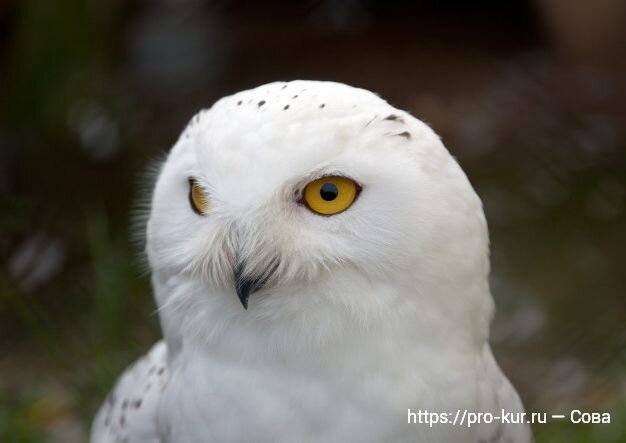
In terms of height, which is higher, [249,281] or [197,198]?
[197,198]

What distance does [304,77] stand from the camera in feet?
18.1

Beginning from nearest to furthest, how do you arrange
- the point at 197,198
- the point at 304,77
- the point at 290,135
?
the point at 290,135
the point at 197,198
the point at 304,77

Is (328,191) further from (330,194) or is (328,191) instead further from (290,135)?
(290,135)

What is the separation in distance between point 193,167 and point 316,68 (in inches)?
158

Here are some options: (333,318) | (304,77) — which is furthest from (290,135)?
(304,77)

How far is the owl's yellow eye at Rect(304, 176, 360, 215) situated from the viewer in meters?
1.64

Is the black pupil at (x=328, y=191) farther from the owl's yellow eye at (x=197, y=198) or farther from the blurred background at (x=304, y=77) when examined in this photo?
the blurred background at (x=304, y=77)

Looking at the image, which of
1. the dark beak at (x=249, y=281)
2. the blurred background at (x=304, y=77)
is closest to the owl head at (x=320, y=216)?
the dark beak at (x=249, y=281)

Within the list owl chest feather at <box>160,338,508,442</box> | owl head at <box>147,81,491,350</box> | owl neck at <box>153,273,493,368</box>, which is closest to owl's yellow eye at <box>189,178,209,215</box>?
owl head at <box>147,81,491,350</box>

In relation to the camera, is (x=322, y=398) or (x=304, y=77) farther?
(x=304, y=77)

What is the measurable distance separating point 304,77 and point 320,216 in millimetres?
3932

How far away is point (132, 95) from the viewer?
535 cm

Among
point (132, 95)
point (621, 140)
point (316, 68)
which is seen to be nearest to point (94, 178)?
point (132, 95)

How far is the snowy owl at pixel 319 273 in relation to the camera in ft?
5.42
